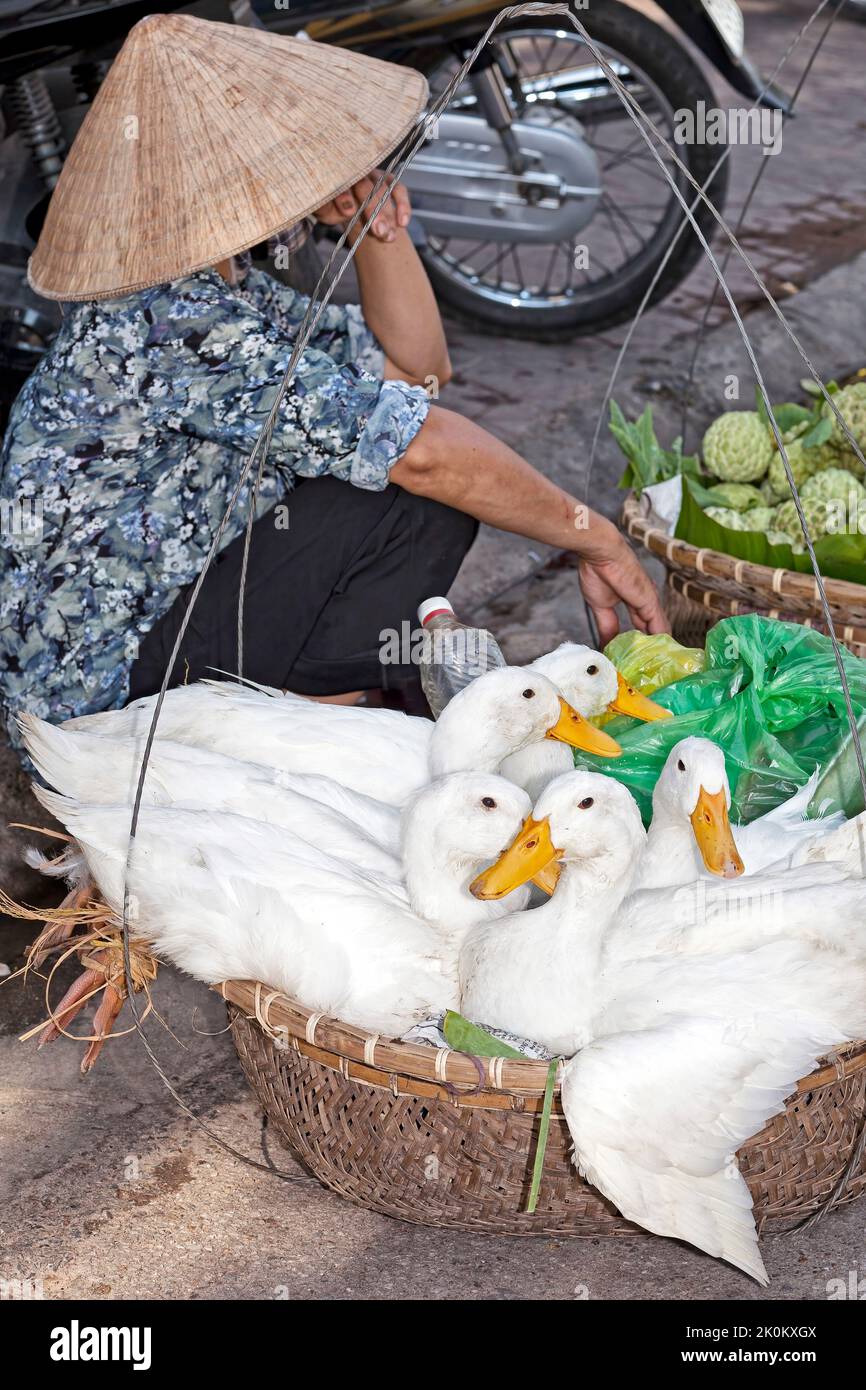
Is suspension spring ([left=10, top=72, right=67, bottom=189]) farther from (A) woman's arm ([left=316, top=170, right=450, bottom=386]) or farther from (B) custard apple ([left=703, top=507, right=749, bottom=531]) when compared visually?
(B) custard apple ([left=703, top=507, right=749, bottom=531])

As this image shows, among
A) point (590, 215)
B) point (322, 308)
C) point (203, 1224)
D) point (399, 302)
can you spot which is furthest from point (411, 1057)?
point (590, 215)

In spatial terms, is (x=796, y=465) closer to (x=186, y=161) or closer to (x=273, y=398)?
(x=273, y=398)

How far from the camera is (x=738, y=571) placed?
7.51 ft

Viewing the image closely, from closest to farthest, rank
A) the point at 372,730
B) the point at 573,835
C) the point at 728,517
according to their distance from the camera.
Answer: the point at 573,835
the point at 372,730
the point at 728,517

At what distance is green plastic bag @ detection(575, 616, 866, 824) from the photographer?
1.92 m

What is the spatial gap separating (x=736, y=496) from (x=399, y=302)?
2.43 ft

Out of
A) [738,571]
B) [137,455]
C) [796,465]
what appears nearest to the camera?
[137,455]

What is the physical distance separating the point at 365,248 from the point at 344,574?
59 cm

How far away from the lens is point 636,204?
4789 millimetres

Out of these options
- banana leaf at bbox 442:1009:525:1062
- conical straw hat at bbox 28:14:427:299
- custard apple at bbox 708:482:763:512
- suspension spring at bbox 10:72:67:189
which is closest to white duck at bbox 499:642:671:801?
banana leaf at bbox 442:1009:525:1062

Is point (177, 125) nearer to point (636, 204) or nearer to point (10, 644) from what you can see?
point (10, 644)

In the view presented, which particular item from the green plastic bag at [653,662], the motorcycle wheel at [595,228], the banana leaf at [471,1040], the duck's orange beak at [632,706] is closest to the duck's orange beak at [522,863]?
the banana leaf at [471,1040]

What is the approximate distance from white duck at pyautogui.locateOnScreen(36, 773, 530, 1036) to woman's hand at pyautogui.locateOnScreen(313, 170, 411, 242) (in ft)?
3.24

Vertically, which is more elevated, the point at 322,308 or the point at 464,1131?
the point at 322,308
